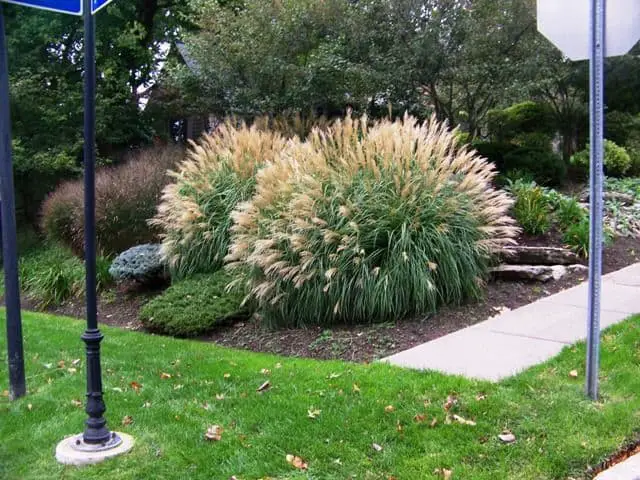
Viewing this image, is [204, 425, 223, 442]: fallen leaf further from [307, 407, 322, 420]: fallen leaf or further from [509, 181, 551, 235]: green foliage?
[509, 181, 551, 235]: green foliage

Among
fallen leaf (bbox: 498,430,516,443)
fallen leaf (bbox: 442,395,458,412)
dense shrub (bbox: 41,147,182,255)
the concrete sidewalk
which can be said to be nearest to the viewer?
fallen leaf (bbox: 498,430,516,443)

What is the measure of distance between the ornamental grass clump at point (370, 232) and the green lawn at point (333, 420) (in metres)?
1.29

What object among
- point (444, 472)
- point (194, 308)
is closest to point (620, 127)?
point (194, 308)

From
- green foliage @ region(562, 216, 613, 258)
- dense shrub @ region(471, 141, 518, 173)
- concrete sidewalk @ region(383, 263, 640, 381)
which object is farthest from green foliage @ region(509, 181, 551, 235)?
dense shrub @ region(471, 141, 518, 173)

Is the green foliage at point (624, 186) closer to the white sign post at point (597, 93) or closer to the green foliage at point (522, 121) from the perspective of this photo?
the green foliage at point (522, 121)

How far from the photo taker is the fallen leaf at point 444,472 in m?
3.61

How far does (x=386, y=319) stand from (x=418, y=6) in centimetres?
705

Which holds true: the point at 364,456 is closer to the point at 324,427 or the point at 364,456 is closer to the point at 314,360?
the point at 324,427

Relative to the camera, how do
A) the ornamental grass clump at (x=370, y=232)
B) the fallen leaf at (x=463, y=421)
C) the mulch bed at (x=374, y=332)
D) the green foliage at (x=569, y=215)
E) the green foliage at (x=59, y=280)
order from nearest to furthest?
the fallen leaf at (x=463, y=421) < the mulch bed at (x=374, y=332) < the ornamental grass clump at (x=370, y=232) < the green foliage at (x=569, y=215) < the green foliage at (x=59, y=280)

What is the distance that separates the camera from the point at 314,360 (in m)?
6.11

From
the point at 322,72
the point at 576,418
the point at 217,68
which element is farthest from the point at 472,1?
the point at 576,418

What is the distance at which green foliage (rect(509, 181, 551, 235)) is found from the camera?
9656 mm

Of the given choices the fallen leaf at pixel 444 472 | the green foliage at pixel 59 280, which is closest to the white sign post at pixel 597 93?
the fallen leaf at pixel 444 472

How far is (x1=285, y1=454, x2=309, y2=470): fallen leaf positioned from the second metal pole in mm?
1966
